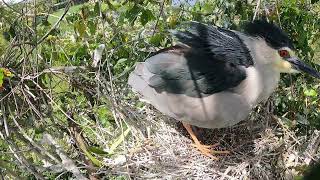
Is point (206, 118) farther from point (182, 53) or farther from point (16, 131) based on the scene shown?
point (16, 131)

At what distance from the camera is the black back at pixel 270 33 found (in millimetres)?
1298

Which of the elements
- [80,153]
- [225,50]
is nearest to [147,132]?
[80,153]

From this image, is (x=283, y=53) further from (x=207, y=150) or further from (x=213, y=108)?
(x=207, y=150)

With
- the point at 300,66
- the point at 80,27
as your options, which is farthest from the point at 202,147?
the point at 80,27

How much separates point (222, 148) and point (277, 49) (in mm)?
370

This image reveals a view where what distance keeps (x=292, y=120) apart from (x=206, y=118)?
34cm

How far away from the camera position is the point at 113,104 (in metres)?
1.22

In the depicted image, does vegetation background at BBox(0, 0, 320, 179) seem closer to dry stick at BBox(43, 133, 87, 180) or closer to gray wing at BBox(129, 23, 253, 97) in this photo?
dry stick at BBox(43, 133, 87, 180)

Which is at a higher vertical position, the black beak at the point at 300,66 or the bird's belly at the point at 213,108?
the black beak at the point at 300,66

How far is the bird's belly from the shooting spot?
4.16ft

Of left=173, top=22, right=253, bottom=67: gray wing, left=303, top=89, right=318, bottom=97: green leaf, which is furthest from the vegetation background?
left=173, top=22, right=253, bottom=67: gray wing

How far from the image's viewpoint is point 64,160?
1.22 m

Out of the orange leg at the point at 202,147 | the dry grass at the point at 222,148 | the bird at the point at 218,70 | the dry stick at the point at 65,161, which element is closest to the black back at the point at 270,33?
the bird at the point at 218,70

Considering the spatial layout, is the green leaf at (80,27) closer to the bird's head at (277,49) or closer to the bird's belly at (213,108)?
the bird's belly at (213,108)
